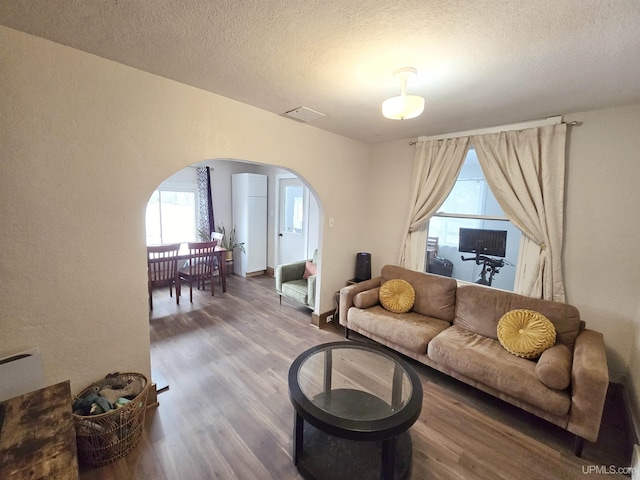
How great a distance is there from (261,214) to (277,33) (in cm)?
436

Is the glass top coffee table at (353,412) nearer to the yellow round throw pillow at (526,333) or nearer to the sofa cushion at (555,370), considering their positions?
the sofa cushion at (555,370)

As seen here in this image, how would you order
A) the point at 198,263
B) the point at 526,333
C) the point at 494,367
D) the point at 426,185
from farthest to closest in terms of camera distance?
1. the point at 198,263
2. the point at 426,185
3. the point at 526,333
4. the point at 494,367

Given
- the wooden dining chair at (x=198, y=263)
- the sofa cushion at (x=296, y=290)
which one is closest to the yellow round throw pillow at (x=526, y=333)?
→ the sofa cushion at (x=296, y=290)

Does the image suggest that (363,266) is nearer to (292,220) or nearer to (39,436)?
Answer: (292,220)

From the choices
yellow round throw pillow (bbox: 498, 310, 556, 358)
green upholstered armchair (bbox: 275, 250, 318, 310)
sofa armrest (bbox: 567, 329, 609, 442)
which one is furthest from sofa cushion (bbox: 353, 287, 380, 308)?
sofa armrest (bbox: 567, 329, 609, 442)

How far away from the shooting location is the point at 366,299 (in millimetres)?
3014

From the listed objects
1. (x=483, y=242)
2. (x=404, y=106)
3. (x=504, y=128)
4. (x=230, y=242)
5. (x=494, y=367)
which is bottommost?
(x=494, y=367)

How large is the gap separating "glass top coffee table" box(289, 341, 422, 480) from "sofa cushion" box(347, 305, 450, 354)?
0.49 metres

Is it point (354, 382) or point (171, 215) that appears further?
point (171, 215)

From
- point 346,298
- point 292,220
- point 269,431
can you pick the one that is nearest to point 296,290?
point 346,298

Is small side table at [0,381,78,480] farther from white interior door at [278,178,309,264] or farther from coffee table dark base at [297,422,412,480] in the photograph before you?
white interior door at [278,178,309,264]

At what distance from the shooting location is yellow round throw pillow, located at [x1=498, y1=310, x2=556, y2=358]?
2078 mm

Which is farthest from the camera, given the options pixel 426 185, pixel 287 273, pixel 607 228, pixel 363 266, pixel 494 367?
pixel 287 273

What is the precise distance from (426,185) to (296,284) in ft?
7.15
